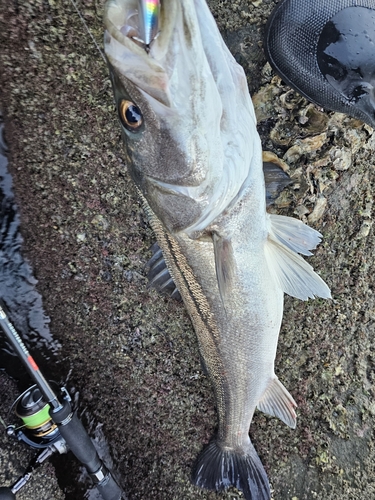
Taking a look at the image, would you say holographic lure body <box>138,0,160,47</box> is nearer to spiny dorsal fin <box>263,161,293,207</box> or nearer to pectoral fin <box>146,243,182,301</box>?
spiny dorsal fin <box>263,161,293,207</box>

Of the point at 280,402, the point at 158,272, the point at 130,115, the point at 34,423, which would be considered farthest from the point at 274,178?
the point at 34,423

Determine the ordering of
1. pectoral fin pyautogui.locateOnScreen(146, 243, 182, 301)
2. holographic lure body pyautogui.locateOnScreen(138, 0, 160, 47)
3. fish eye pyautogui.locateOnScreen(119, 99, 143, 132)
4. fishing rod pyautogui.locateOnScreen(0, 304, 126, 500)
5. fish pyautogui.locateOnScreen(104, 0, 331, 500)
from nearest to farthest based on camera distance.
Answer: holographic lure body pyautogui.locateOnScreen(138, 0, 160, 47) → fish pyautogui.locateOnScreen(104, 0, 331, 500) → fish eye pyautogui.locateOnScreen(119, 99, 143, 132) → fishing rod pyautogui.locateOnScreen(0, 304, 126, 500) → pectoral fin pyautogui.locateOnScreen(146, 243, 182, 301)

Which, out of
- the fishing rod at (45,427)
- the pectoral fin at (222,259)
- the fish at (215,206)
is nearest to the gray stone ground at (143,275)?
the fishing rod at (45,427)

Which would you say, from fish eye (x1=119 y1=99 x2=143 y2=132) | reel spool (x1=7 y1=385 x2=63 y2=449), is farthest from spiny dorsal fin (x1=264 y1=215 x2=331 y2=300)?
reel spool (x1=7 y1=385 x2=63 y2=449)

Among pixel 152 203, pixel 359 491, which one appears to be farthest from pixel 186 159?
pixel 359 491

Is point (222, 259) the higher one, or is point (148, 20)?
point (148, 20)

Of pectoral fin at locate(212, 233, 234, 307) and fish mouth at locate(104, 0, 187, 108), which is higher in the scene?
fish mouth at locate(104, 0, 187, 108)

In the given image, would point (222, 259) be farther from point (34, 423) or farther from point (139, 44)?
point (34, 423)
